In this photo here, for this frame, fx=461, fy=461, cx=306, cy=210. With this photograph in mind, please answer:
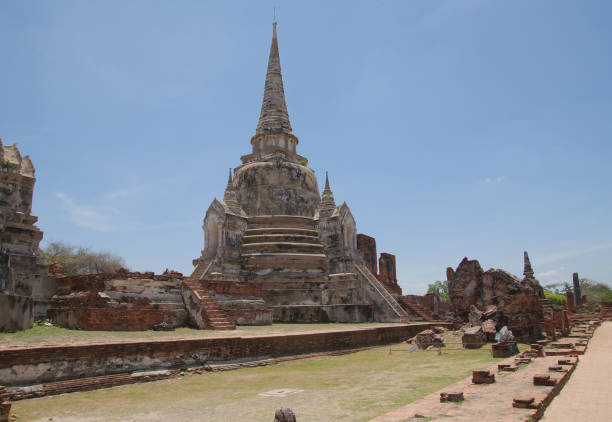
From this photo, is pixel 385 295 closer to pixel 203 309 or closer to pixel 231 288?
pixel 231 288

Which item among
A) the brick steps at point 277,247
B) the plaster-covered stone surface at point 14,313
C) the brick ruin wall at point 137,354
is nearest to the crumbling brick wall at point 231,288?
the brick ruin wall at point 137,354

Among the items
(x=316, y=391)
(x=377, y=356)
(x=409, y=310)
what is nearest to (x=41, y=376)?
(x=316, y=391)

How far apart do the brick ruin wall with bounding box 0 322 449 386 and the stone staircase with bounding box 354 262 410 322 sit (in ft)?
24.6

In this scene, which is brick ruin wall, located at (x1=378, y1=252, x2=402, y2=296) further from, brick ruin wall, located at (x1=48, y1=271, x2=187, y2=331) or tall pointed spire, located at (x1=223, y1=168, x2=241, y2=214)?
brick ruin wall, located at (x1=48, y1=271, x2=187, y2=331)

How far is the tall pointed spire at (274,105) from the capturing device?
2802 centimetres

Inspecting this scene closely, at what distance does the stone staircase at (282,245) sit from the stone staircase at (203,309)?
7.66 metres

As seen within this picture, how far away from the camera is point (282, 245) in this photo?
2234 cm

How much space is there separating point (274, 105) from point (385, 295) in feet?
46.4

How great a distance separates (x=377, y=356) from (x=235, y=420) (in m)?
7.80

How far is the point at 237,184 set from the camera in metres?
26.1

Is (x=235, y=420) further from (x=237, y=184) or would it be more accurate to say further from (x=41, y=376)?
(x=237, y=184)

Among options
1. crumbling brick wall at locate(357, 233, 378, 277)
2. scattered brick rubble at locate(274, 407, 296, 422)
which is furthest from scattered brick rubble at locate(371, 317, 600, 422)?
crumbling brick wall at locate(357, 233, 378, 277)

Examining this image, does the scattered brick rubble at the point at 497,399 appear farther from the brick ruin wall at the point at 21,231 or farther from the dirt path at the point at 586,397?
the brick ruin wall at the point at 21,231

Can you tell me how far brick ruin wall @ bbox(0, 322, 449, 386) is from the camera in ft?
23.3
